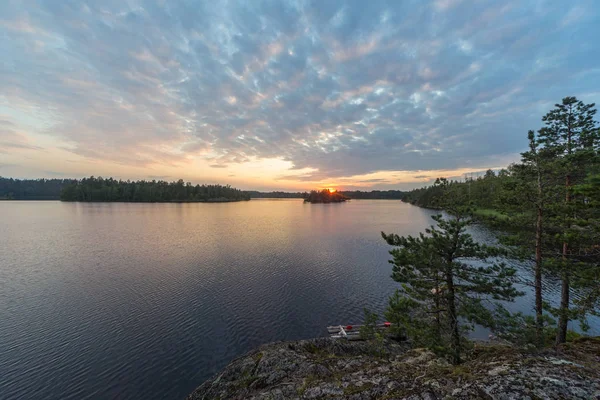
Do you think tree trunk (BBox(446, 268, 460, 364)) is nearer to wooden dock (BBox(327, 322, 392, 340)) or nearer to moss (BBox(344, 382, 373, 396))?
moss (BBox(344, 382, 373, 396))

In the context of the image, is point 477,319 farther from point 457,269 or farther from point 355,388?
point 355,388

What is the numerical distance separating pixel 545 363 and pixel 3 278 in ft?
150

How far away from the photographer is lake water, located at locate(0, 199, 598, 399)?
14352 millimetres

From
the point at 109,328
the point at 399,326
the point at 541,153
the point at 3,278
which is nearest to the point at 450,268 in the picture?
the point at 399,326

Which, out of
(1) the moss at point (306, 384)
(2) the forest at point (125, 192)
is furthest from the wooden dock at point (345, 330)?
(2) the forest at point (125, 192)

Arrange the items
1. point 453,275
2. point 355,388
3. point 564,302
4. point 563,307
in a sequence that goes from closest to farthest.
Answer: point 355,388, point 453,275, point 563,307, point 564,302

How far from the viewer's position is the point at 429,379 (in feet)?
19.3

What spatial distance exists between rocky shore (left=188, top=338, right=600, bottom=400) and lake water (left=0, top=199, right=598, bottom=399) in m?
6.76

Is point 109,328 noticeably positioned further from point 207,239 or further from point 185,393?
point 207,239

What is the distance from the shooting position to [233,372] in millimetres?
11688

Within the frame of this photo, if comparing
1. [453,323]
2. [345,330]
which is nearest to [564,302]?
[453,323]

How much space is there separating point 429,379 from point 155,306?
77.8 feet

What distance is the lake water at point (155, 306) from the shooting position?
14352 mm

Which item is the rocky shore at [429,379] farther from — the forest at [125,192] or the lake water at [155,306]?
the forest at [125,192]
